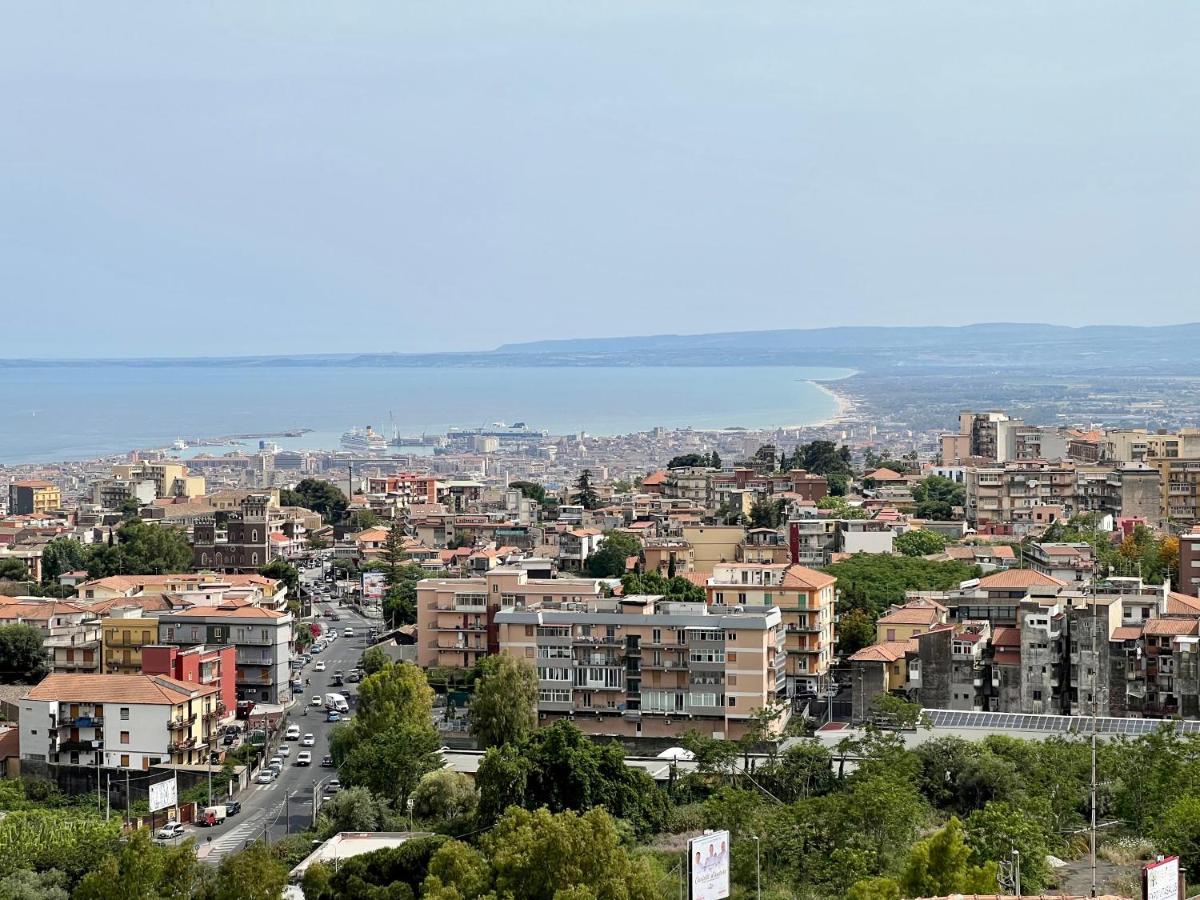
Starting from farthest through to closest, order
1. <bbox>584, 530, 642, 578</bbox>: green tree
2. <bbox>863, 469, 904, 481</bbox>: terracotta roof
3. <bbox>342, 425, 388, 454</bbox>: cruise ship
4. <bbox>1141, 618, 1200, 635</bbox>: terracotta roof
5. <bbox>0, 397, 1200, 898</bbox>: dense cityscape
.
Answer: <bbox>342, 425, 388, 454</bbox>: cruise ship, <bbox>863, 469, 904, 481</bbox>: terracotta roof, <bbox>584, 530, 642, 578</bbox>: green tree, <bbox>1141, 618, 1200, 635</bbox>: terracotta roof, <bbox>0, 397, 1200, 898</bbox>: dense cityscape

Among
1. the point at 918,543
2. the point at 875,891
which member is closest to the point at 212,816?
the point at 875,891

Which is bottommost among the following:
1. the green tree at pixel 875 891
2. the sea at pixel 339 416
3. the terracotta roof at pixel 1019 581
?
the sea at pixel 339 416

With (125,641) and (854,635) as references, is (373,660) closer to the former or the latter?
(125,641)

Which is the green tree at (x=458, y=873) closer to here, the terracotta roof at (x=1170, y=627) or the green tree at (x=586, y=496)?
the terracotta roof at (x=1170, y=627)

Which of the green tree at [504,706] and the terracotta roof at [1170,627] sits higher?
the terracotta roof at [1170,627]

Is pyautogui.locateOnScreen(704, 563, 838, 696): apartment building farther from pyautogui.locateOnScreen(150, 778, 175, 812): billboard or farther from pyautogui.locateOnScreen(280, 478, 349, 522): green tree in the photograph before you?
pyautogui.locateOnScreen(280, 478, 349, 522): green tree

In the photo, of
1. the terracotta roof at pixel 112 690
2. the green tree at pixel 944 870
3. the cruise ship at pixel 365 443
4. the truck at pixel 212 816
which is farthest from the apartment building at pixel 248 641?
the cruise ship at pixel 365 443

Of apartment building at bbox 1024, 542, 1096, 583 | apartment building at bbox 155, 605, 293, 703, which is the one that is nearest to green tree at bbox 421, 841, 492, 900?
apartment building at bbox 155, 605, 293, 703
